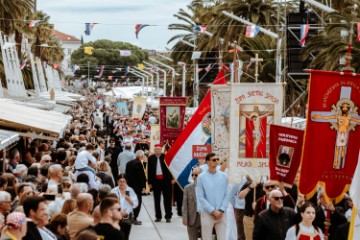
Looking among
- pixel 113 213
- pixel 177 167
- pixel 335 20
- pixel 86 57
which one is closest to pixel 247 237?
pixel 177 167

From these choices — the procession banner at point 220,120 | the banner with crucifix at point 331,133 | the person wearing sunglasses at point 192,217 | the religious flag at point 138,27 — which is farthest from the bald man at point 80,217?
the religious flag at point 138,27

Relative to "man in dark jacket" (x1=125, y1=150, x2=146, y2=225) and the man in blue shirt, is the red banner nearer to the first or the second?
"man in dark jacket" (x1=125, y1=150, x2=146, y2=225)

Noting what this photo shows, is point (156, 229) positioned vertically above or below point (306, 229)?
below

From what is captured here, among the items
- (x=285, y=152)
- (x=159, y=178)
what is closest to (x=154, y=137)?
(x=159, y=178)

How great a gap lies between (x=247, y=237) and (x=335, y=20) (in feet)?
67.9

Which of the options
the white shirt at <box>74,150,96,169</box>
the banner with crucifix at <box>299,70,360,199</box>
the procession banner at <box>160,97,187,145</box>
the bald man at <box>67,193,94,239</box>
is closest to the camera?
the bald man at <box>67,193,94,239</box>

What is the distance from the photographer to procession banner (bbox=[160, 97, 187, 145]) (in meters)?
26.5

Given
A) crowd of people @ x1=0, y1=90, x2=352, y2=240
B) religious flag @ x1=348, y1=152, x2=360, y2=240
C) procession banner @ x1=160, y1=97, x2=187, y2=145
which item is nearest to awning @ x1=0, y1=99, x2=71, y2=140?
crowd of people @ x1=0, y1=90, x2=352, y2=240

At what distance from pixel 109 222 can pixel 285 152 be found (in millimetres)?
4914

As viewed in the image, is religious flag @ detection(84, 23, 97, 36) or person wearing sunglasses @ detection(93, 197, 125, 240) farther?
religious flag @ detection(84, 23, 97, 36)

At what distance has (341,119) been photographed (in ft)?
39.3

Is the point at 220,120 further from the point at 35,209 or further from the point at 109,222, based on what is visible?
the point at 35,209

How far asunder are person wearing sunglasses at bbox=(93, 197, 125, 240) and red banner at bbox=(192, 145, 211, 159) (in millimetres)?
9188

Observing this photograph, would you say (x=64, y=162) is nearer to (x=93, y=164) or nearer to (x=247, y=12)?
(x=93, y=164)
